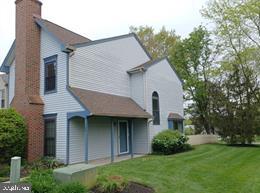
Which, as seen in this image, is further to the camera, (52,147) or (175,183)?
(52,147)

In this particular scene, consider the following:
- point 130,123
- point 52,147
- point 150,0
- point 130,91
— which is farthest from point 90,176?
point 150,0

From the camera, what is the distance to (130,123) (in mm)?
16594

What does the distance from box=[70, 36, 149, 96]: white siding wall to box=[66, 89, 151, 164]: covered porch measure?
23.2 inches

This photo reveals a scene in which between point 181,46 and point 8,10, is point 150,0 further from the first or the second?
point 181,46

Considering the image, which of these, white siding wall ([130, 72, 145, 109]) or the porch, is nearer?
the porch

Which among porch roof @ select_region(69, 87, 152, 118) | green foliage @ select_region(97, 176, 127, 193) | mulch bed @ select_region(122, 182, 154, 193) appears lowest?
mulch bed @ select_region(122, 182, 154, 193)

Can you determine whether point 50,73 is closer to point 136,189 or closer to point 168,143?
point 168,143

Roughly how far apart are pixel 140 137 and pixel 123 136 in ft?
3.64

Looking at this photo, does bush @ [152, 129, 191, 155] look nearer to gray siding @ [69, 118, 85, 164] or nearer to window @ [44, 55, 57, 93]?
gray siding @ [69, 118, 85, 164]

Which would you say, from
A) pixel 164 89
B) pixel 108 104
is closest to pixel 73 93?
pixel 108 104

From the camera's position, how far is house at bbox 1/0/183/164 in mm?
12859

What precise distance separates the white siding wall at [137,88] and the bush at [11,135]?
24.0 feet

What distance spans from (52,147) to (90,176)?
639 centimetres

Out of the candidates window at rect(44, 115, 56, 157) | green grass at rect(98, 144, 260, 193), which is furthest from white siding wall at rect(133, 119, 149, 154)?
window at rect(44, 115, 56, 157)
